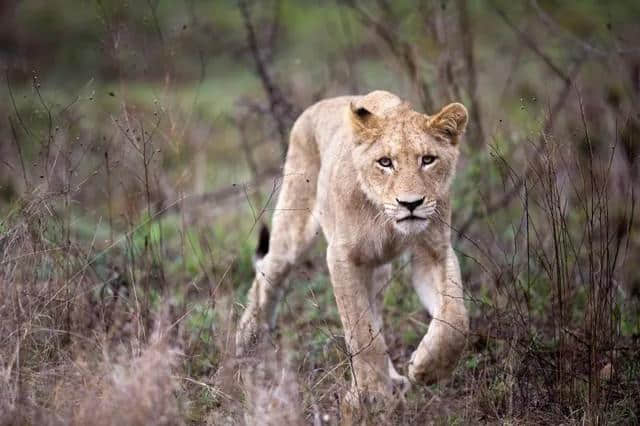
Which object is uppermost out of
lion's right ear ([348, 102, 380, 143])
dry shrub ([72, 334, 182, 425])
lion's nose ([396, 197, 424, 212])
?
lion's right ear ([348, 102, 380, 143])

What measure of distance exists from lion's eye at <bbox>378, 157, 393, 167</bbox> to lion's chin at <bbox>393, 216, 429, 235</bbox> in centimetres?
32

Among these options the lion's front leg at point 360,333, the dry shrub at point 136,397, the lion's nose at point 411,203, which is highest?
the lion's nose at point 411,203

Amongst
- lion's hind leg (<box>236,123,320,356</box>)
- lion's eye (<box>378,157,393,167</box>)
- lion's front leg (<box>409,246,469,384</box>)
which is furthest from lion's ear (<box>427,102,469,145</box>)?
lion's hind leg (<box>236,123,320,356</box>)

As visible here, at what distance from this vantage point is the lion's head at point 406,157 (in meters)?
4.57

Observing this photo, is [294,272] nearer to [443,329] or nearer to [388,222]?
[388,222]

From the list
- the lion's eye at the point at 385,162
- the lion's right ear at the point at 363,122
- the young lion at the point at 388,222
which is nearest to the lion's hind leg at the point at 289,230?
the young lion at the point at 388,222

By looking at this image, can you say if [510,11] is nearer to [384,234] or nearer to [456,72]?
[456,72]

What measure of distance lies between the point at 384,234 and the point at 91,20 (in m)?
13.4

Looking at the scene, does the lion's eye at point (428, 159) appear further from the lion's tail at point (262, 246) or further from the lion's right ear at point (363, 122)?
the lion's tail at point (262, 246)

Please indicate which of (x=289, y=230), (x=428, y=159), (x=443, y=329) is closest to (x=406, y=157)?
(x=428, y=159)

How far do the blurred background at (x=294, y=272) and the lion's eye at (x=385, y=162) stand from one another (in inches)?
21.7

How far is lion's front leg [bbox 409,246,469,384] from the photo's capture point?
177 inches

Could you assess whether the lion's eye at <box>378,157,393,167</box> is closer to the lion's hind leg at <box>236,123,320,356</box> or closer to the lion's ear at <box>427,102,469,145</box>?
the lion's ear at <box>427,102,469,145</box>

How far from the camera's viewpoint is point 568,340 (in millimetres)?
4832
